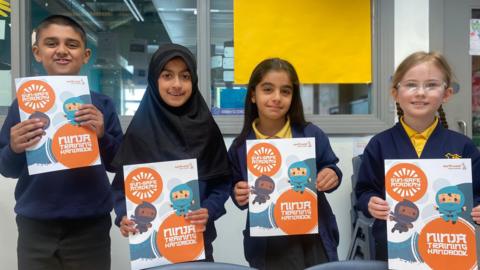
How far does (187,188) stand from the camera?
4.65 feet

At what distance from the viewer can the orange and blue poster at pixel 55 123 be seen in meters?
1.46

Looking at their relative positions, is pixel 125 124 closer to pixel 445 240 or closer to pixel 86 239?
pixel 86 239

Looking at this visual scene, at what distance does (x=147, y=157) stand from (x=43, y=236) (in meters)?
0.59

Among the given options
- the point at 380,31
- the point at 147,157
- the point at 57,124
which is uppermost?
the point at 380,31

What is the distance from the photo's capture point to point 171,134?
1.56 meters

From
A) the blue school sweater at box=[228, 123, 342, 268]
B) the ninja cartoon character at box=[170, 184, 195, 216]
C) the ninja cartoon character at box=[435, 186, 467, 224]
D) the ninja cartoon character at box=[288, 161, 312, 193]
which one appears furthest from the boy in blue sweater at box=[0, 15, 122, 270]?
the ninja cartoon character at box=[435, 186, 467, 224]

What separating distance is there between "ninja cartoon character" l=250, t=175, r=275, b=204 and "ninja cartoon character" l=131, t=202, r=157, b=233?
387mm

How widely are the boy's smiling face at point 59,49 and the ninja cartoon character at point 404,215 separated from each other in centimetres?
142

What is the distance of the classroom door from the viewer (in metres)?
2.70

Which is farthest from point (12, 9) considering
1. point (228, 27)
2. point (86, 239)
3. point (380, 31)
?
point (380, 31)

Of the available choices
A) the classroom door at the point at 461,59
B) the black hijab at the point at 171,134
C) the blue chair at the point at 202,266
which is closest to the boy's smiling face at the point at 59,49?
the black hijab at the point at 171,134

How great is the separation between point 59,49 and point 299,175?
1139mm

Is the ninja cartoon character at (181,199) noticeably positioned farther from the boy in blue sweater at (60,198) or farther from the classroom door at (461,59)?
the classroom door at (461,59)

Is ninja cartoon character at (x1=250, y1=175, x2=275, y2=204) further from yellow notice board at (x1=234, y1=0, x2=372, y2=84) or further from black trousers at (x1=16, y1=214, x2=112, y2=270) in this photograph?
yellow notice board at (x1=234, y1=0, x2=372, y2=84)
